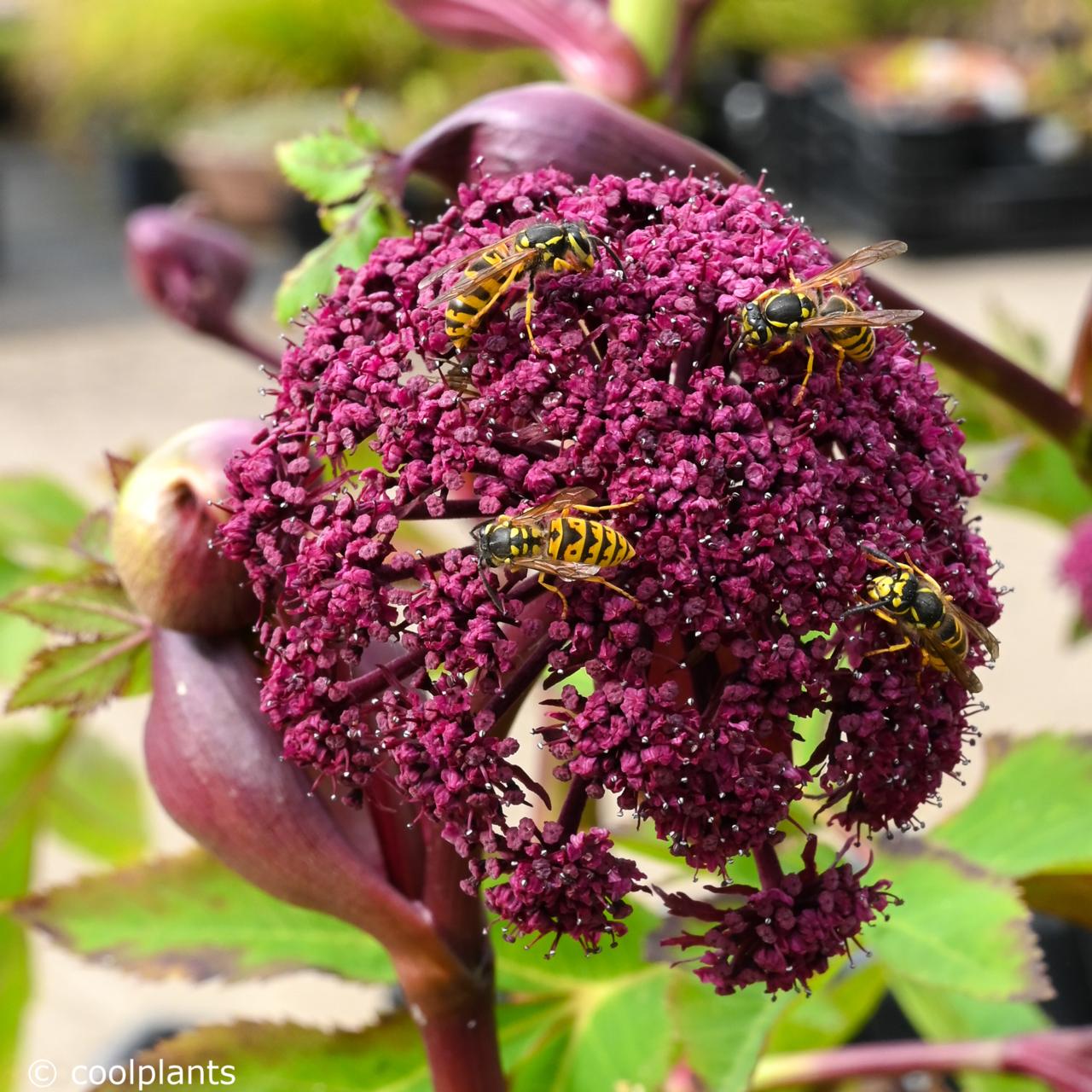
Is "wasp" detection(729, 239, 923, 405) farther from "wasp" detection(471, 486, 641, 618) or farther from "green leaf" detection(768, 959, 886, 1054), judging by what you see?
"green leaf" detection(768, 959, 886, 1054)

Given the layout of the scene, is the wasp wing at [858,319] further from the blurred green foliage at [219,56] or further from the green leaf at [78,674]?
the blurred green foliage at [219,56]

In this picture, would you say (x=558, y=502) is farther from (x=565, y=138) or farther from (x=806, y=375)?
(x=565, y=138)

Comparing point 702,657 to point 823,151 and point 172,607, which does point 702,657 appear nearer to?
point 172,607

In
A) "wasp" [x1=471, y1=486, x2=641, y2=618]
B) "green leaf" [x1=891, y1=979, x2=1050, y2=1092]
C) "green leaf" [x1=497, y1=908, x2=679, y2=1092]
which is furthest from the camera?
"green leaf" [x1=891, y1=979, x2=1050, y2=1092]

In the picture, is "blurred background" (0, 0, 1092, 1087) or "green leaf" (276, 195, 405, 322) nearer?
"green leaf" (276, 195, 405, 322)

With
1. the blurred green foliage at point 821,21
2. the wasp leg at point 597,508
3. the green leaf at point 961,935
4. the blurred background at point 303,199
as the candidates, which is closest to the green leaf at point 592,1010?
the green leaf at point 961,935

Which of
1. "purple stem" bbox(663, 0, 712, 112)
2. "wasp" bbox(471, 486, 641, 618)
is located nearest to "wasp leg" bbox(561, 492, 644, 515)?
"wasp" bbox(471, 486, 641, 618)
